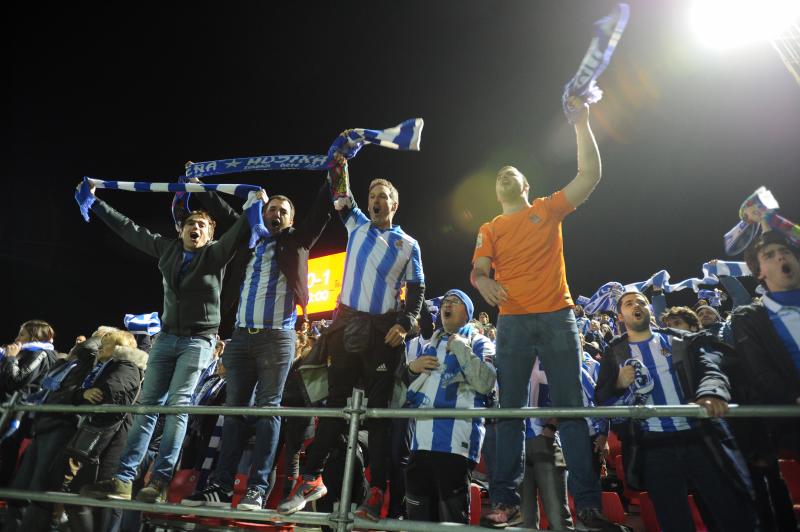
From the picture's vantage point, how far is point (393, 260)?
11.3 feet

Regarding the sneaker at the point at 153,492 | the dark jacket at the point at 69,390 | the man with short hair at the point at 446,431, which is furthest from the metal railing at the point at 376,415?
the dark jacket at the point at 69,390

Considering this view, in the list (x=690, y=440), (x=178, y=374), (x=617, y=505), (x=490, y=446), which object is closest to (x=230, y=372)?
(x=178, y=374)

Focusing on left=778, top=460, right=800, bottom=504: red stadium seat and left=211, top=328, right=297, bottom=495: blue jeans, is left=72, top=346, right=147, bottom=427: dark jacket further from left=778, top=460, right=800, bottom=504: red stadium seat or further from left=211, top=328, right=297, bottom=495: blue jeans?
left=778, top=460, right=800, bottom=504: red stadium seat

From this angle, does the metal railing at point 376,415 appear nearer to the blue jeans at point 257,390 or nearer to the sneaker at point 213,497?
the sneaker at point 213,497

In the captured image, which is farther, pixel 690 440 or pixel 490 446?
pixel 490 446

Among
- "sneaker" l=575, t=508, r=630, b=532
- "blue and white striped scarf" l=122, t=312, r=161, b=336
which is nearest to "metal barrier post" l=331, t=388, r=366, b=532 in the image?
"sneaker" l=575, t=508, r=630, b=532

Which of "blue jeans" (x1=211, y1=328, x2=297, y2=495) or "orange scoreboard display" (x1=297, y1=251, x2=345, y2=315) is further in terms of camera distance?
"orange scoreboard display" (x1=297, y1=251, x2=345, y2=315)

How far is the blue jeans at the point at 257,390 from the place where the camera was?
127 inches

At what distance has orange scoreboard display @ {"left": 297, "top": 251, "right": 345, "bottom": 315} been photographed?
20.1 metres

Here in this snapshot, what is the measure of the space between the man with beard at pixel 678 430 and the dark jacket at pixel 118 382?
3638 mm

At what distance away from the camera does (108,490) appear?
300cm

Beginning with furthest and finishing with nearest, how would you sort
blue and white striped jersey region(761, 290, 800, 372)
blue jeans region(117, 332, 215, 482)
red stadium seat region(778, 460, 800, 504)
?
red stadium seat region(778, 460, 800, 504) < blue jeans region(117, 332, 215, 482) < blue and white striped jersey region(761, 290, 800, 372)

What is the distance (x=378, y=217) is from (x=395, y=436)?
1.97 meters

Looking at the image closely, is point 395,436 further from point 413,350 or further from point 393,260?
point 393,260
